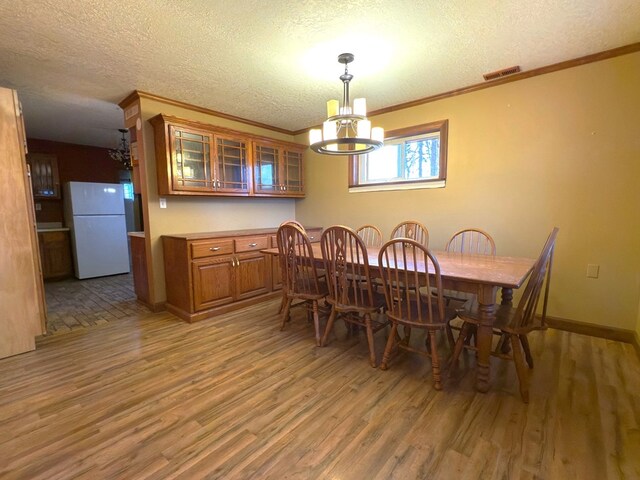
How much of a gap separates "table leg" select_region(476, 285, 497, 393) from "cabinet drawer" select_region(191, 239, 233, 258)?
2467mm

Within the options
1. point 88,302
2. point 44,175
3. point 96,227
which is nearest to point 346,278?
point 88,302

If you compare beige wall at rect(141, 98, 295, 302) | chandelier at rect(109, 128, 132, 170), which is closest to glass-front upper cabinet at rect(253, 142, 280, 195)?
beige wall at rect(141, 98, 295, 302)

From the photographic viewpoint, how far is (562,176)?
263 centimetres

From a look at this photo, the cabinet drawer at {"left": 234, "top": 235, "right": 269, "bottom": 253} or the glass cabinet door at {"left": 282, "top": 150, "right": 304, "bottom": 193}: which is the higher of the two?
the glass cabinet door at {"left": 282, "top": 150, "right": 304, "bottom": 193}

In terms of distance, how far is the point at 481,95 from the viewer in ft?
9.78

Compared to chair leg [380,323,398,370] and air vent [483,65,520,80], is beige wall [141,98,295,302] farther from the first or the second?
air vent [483,65,520,80]

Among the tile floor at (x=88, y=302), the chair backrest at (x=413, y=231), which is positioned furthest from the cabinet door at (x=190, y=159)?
the chair backrest at (x=413, y=231)

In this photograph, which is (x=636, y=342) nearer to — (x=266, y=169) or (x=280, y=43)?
(x=280, y=43)

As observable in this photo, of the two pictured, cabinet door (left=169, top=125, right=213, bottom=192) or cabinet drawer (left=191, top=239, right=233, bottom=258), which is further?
cabinet door (left=169, top=125, right=213, bottom=192)

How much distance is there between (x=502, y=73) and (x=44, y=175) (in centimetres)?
656

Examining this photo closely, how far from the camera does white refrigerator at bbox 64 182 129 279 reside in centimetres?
480

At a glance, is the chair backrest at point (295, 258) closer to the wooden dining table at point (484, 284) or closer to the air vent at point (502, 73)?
the wooden dining table at point (484, 284)

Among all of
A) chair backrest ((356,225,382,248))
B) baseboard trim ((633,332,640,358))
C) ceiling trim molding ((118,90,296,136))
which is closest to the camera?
baseboard trim ((633,332,640,358))

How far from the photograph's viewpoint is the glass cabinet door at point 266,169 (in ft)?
12.9
